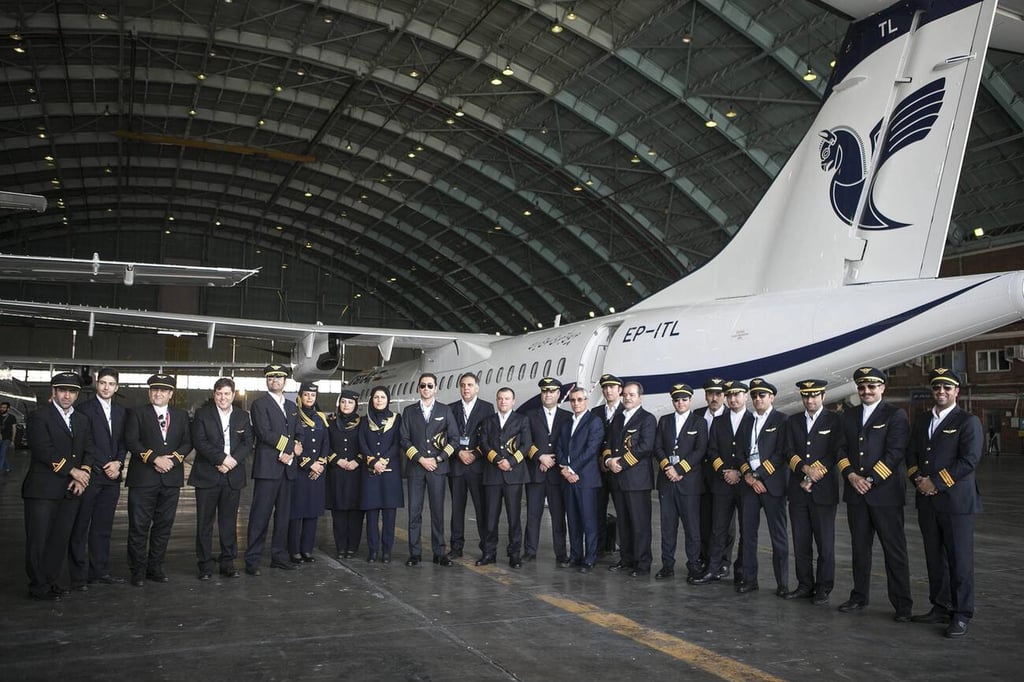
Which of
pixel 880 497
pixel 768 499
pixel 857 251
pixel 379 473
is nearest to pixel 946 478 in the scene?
pixel 880 497

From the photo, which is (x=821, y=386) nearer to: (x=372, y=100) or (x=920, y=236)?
(x=920, y=236)

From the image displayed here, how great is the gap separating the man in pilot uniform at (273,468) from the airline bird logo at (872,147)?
6234 mm

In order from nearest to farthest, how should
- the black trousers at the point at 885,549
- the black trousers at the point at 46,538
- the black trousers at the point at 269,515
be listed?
the black trousers at the point at 885,549 < the black trousers at the point at 46,538 < the black trousers at the point at 269,515

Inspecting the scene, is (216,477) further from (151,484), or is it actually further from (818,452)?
(818,452)

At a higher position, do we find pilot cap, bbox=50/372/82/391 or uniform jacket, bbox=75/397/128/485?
pilot cap, bbox=50/372/82/391

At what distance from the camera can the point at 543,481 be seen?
845 cm

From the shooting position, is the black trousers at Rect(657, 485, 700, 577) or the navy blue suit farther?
the navy blue suit

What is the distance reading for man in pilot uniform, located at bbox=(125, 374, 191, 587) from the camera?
23.3 feet

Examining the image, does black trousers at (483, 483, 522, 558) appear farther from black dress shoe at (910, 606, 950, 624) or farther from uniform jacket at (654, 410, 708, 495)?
black dress shoe at (910, 606, 950, 624)

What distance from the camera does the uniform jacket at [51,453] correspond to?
656cm

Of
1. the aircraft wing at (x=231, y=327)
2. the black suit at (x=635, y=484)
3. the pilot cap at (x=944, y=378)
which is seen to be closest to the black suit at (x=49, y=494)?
the black suit at (x=635, y=484)

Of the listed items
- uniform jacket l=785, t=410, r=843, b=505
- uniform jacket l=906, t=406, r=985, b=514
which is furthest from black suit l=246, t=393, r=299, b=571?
uniform jacket l=906, t=406, r=985, b=514

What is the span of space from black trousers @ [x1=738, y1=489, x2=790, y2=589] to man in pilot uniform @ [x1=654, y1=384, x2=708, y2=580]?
467 mm

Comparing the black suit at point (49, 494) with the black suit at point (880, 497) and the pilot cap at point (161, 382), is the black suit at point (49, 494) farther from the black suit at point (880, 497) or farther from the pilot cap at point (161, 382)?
the black suit at point (880, 497)
